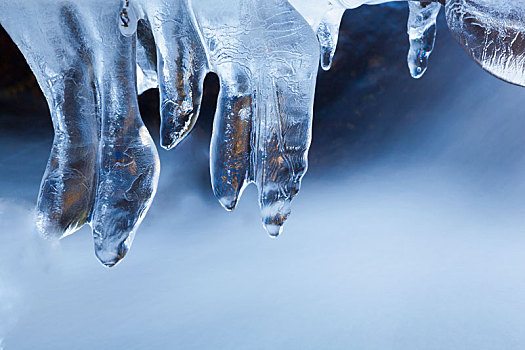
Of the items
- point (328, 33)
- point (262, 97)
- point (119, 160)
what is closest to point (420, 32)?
point (328, 33)

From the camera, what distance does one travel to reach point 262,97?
39 cm

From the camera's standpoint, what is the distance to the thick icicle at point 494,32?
0.33 metres

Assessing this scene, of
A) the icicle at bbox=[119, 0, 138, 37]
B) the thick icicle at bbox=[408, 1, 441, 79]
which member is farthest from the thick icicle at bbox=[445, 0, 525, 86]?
the icicle at bbox=[119, 0, 138, 37]

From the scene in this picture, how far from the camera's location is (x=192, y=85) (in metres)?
0.39

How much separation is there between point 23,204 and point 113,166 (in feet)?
3.46

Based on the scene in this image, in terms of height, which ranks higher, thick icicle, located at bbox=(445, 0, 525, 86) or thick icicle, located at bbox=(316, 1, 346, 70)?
thick icicle, located at bbox=(445, 0, 525, 86)

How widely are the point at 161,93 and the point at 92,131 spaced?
0.07m

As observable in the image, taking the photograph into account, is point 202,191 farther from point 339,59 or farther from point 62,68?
point 62,68

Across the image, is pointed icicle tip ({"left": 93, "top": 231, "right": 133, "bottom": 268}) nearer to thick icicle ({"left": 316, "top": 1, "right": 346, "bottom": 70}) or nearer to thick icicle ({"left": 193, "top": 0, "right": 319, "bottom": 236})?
thick icicle ({"left": 193, "top": 0, "right": 319, "bottom": 236})

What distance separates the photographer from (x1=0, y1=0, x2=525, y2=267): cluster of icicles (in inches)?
14.3

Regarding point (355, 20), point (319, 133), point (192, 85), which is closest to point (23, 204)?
point (319, 133)

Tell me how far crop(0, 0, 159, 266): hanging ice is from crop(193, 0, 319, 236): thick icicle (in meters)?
0.06

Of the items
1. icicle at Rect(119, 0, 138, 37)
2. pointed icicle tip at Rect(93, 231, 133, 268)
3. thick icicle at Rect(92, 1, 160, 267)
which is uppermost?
icicle at Rect(119, 0, 138, 37)

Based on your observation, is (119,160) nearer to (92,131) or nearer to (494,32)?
(92,131)
